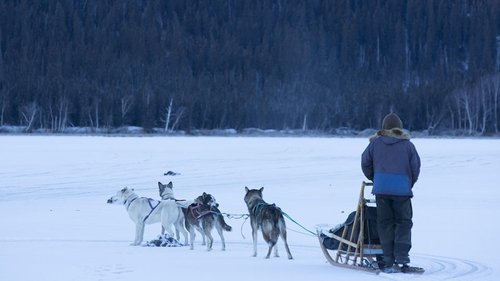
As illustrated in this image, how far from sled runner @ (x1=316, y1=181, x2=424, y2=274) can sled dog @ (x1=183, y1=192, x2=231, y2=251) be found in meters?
2.28

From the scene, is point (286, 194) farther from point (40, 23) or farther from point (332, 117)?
point (40, 23)

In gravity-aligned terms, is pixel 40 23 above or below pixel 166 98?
above

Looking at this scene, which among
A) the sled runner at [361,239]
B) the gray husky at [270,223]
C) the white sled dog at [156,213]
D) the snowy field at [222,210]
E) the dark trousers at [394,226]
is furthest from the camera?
the white sled dog at [156,213]

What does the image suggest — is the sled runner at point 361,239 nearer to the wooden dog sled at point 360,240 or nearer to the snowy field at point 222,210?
the wooden dog sled at point 360,240

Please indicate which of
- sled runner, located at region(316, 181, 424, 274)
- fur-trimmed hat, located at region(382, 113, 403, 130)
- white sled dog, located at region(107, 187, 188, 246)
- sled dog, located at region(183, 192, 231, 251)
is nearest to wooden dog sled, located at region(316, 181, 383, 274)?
sled runner, located at region(316, 181, 424, 274)

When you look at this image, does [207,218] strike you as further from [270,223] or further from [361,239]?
[361,239]

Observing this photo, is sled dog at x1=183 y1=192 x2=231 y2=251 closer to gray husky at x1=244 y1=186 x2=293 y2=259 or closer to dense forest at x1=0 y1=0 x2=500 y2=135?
gray husky at x1=244 y1=186 x2=293 y2=259

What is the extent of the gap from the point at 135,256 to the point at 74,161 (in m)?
24.0

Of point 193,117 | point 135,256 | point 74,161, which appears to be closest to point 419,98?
point 193,117

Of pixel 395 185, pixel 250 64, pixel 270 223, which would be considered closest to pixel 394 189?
pixel 395 185

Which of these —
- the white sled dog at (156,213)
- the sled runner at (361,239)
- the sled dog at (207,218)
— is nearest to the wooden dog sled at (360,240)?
the sled runner at (361,239)

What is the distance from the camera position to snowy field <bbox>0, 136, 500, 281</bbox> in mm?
10984

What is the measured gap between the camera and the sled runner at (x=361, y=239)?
10.9 m

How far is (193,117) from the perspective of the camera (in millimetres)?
98625
